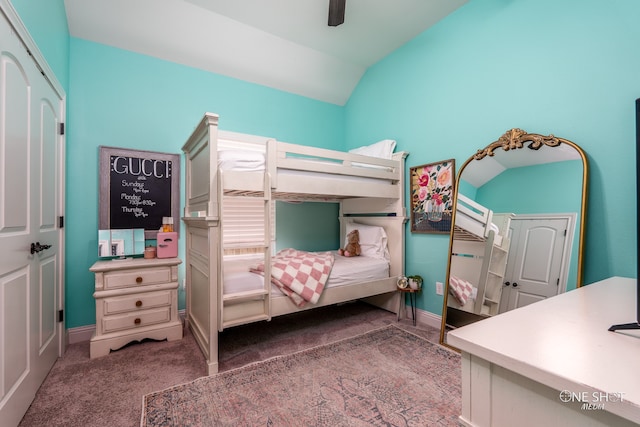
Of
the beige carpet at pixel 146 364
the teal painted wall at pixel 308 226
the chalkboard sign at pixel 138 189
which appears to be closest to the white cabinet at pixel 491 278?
the beige carpet at pixel 146 364

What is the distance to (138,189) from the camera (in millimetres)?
2619

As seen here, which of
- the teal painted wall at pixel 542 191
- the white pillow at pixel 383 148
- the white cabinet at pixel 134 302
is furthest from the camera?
the white pillow at pixel 383 148

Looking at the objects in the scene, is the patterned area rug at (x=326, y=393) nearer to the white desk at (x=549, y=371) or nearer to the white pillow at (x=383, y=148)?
the white desk at (x=549, y=371)

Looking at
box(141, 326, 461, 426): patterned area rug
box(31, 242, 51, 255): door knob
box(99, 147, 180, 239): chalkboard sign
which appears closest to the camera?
box(141, 326, 461, 426): patterned area rug

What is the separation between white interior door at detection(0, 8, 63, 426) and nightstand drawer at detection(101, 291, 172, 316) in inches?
12.9

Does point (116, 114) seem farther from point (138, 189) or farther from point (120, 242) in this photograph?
point (120, 242)

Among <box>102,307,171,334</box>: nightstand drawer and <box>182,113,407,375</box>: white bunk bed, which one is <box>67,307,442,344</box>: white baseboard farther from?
<box>102,307,171,334</box>: nightstand drawer

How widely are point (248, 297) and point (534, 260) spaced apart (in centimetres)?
199

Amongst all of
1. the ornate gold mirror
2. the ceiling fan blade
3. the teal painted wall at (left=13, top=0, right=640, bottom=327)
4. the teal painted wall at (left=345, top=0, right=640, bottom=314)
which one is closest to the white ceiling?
the teal painted wall at (left=13, top=0, right=640, bottom=327)

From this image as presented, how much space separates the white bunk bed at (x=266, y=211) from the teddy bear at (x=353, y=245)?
6.0 inches

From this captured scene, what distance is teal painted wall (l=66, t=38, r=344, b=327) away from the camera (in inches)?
95.3

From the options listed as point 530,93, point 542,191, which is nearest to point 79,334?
point 542,191

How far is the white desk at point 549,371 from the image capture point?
20.1 inches

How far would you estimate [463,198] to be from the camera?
2354mm
